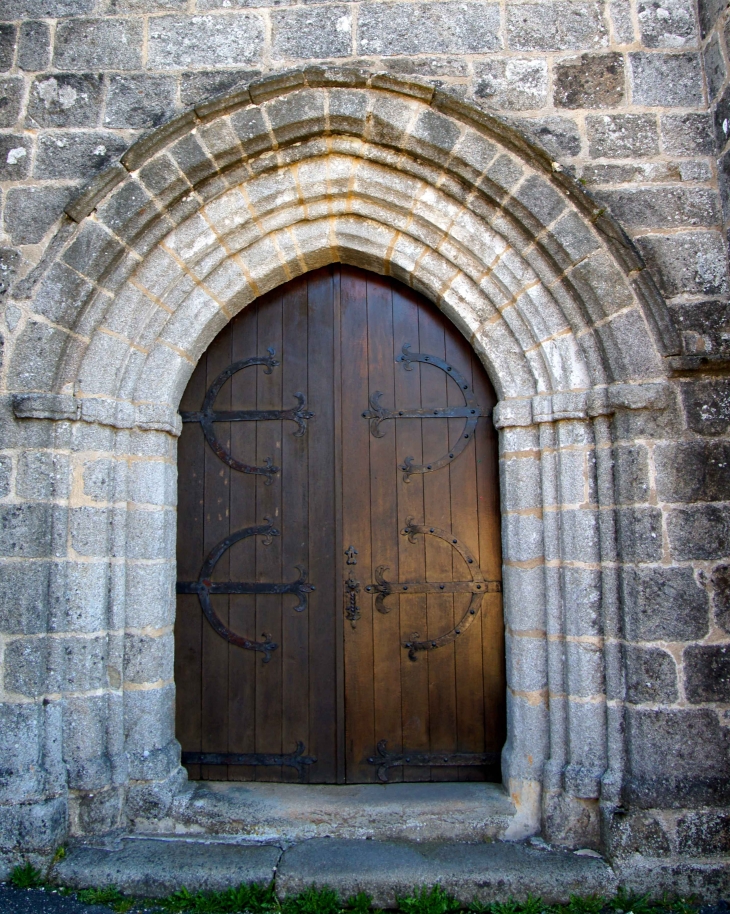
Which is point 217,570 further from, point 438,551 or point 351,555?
point 438,551

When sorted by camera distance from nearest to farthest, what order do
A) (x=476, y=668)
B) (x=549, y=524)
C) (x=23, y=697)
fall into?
(x=23, y=697) → (x=549, y=524) → (x=476, y=668)

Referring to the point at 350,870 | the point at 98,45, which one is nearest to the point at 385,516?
the point at 350,870

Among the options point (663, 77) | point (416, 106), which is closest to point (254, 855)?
point (416, 106)

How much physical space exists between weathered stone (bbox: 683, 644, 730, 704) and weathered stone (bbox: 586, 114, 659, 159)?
2.26 meters

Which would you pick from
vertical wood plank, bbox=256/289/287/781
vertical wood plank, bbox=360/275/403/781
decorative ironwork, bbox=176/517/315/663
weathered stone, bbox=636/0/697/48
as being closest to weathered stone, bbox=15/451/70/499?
decorative ironwork, bbox=176/517/315/663

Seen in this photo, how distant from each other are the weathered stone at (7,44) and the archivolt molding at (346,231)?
2.80 feet

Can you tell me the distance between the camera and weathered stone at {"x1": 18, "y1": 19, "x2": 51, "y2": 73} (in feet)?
10.7

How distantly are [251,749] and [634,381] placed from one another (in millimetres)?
2570

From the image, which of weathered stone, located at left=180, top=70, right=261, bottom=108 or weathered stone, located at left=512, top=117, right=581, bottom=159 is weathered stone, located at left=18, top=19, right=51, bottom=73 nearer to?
weathered stone, located at left=180, top=70, right=261, bottom=108

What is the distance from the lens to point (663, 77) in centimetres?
314

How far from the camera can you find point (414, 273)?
3350mm

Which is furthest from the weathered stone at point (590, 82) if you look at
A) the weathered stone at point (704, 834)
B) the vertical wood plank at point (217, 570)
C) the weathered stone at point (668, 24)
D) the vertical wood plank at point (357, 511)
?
the weathered stone at point (704, 834)

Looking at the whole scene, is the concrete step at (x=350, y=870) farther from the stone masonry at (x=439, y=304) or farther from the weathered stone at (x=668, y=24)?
the weathered stone at (x=668, y=24)

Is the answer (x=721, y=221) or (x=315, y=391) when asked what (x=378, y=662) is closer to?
(x=315, y=391)
